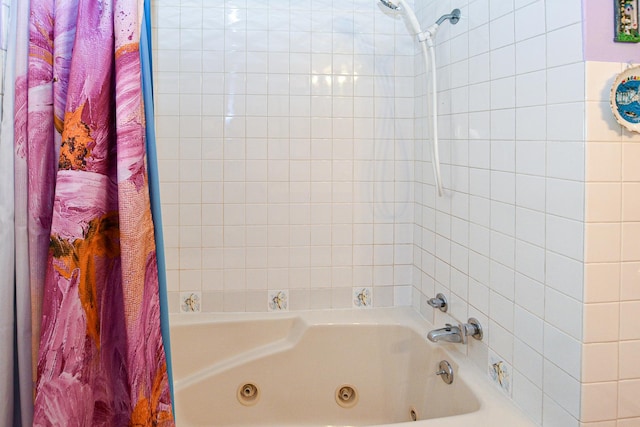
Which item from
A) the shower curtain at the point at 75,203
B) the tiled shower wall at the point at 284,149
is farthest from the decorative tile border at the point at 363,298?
the shower curtain at the point at 75,203

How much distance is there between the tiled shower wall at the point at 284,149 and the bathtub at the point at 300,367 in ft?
0.39

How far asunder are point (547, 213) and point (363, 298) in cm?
109

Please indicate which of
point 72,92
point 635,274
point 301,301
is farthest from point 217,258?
point 635,274

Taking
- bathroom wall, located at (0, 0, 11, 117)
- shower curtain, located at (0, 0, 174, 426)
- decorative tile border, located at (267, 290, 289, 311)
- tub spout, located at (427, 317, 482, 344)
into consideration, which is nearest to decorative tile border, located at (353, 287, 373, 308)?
decorative tile border, located at (267, 290, 289, 311)

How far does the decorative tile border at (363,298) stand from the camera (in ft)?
7.28

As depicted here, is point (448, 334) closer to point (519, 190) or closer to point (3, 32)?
point (519, 190)

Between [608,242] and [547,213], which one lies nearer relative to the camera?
[608,242]

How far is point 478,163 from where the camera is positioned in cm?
163

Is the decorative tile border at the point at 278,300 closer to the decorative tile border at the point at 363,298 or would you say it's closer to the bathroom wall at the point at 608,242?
the decorative tile border at the point at 363,298

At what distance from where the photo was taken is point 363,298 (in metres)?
2.22

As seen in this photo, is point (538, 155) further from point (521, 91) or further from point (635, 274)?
point (635, 274)

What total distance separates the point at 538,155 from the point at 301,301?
1.22m

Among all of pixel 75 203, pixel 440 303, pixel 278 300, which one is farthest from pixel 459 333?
pixel 75 203

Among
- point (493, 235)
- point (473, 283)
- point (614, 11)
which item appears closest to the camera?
point (614, 11)
